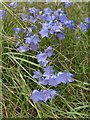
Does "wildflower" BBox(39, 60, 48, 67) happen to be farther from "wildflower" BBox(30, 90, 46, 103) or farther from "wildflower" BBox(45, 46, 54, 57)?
"wildflower" BBox(30, 90, 46, 103)

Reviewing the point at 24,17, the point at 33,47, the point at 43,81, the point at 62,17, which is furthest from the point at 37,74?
the point at 24,17

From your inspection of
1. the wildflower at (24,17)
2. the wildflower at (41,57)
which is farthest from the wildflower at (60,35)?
the wildflower at (24,17)

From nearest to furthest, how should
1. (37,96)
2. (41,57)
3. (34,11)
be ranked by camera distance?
(37,96) → (41,57) → (34,11)

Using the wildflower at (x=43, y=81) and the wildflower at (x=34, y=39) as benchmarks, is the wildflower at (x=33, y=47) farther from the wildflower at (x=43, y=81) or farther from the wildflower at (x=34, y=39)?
the wildflower at (x=43, y=81)

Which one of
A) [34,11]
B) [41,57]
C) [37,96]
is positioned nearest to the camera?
[37,96]

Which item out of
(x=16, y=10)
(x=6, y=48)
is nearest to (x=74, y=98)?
(x=6, y=48)

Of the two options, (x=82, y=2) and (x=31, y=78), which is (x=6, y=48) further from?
(x=82, y=2)

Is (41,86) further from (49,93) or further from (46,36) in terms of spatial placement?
(46,36)
